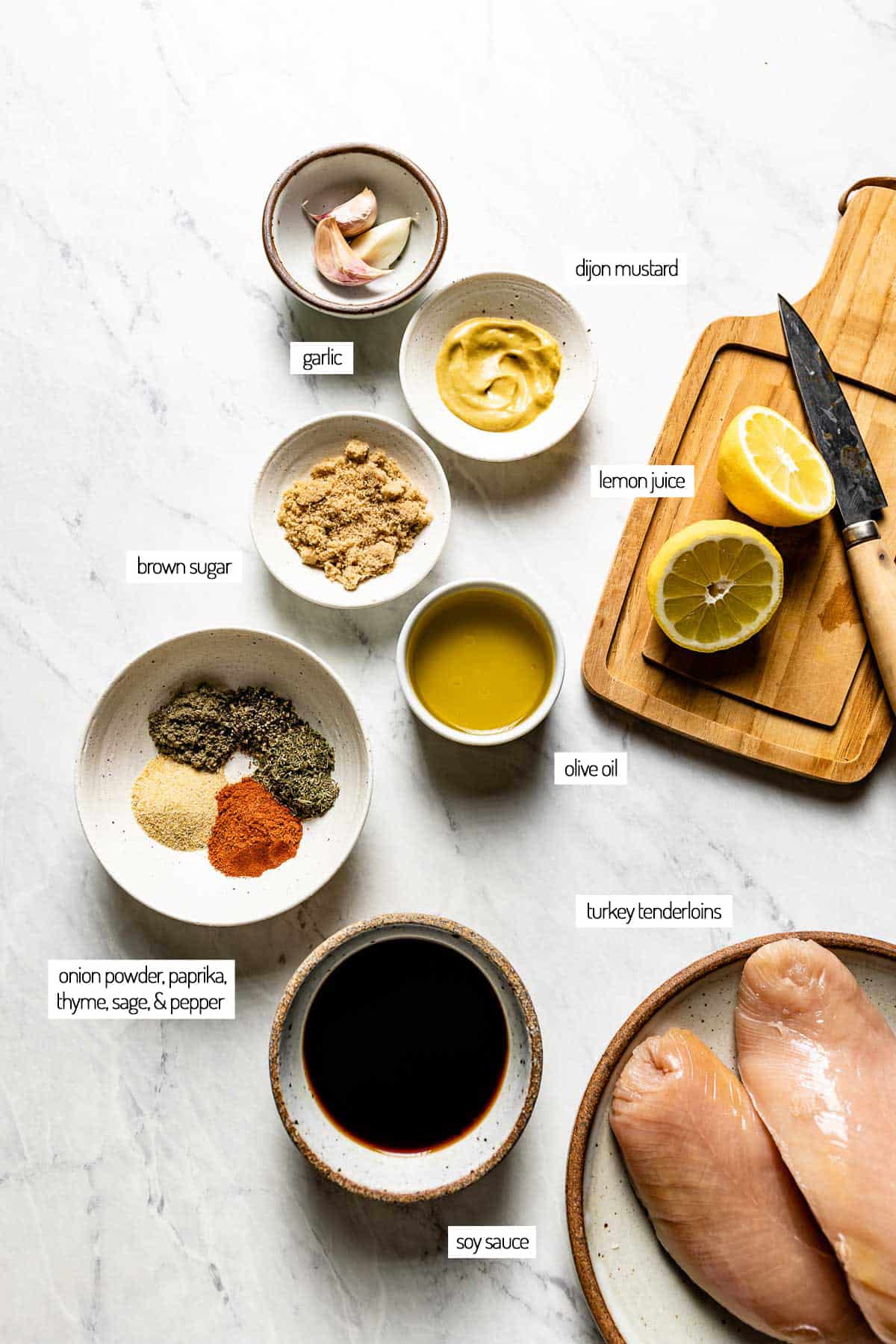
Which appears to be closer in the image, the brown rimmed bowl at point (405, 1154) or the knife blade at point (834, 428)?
the brown rimmed bowl at point (405, 1154)

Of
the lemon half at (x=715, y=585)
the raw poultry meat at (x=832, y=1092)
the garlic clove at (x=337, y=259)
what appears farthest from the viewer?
the garlic clove at (x=337, y=259)

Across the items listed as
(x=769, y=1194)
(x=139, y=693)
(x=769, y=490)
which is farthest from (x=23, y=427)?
(x=769, y=1194)

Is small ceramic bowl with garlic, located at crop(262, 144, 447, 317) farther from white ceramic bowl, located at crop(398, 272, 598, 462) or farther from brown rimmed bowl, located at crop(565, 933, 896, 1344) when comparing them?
brown rimmed bowl, located at crop(565, 933, 896, 1344)

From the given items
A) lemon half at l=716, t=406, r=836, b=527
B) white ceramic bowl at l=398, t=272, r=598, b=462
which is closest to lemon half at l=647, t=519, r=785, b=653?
lemon half at l=716, t=406, r=836, b=527

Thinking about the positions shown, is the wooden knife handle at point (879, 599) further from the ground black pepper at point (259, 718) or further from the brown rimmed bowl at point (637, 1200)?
the ground black pepper at point (259, 718)

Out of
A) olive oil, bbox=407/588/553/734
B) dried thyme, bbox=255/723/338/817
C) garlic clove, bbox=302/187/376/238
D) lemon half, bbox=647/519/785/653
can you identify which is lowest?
dried thyme, bbox=255/723/338/817

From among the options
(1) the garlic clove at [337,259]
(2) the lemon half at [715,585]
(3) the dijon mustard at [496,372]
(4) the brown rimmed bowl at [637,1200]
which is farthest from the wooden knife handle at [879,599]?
(1) the garlic clove at [337,259]

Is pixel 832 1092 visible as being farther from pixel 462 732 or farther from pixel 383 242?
pixel 383 242
